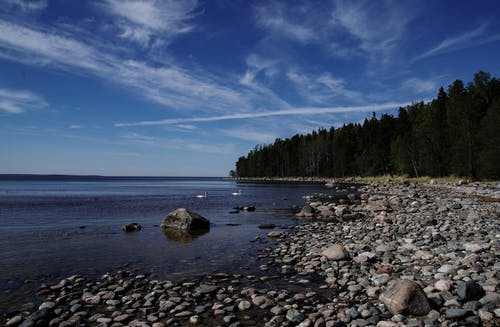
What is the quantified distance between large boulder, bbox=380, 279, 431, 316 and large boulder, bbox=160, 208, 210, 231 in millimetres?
13312

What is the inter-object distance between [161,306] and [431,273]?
6.91 m

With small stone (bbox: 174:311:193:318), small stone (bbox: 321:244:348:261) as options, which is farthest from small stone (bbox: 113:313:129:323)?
small stone (bbox: 321:244:348:261)

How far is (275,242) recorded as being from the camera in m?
14.4

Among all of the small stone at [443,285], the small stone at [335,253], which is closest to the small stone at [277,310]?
the small stone at [443,285]

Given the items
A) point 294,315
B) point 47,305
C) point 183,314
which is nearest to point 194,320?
point 183,314

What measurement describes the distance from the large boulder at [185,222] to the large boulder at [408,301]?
13.3 meters

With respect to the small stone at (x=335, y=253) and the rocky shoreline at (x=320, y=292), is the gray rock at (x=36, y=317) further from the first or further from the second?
the small stone at (x=335, y=253)

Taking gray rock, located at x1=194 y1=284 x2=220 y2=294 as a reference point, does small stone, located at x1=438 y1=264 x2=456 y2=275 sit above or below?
above

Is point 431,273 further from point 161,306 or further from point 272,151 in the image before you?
point 272,151

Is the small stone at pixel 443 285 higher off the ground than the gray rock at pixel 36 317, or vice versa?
the small stone at pixel 443 285

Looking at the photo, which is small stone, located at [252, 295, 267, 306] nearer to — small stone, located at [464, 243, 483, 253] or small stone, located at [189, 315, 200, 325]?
small stone, located at [189, 315, 200, 325]

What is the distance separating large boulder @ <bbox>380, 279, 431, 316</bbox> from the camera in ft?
20.4

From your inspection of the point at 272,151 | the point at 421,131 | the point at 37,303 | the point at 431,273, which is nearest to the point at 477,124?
the point at 421,131

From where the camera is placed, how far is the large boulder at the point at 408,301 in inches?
244
